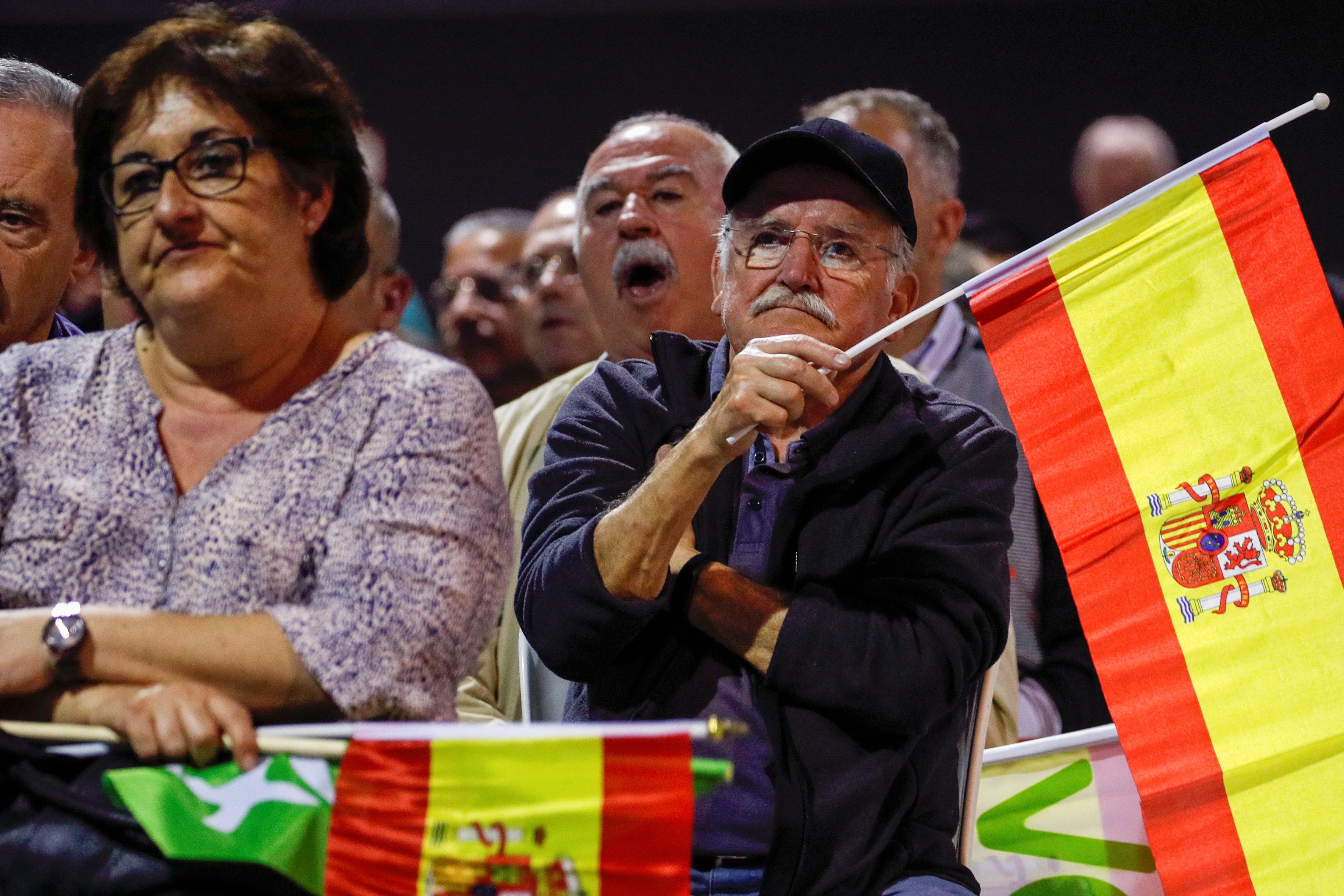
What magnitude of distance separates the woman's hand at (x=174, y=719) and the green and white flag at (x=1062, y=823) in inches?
56.4

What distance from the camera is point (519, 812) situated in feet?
5.41

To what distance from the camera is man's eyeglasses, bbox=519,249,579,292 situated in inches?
166

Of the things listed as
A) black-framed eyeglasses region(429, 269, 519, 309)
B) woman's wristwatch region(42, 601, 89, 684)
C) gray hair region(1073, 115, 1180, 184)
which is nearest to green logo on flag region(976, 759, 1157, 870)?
woman's wristwatch region(42, 601, 89, 684)

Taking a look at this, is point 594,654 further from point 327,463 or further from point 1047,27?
point 1047,27

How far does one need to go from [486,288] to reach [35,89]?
2.68m

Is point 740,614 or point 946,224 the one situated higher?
point 946,224

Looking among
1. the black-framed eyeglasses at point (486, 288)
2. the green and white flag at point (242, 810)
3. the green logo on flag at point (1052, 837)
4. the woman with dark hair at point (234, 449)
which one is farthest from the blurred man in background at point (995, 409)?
the green and white flag at point (242, 810)

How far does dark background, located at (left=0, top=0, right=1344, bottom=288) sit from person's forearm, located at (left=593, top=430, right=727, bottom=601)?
152 inches

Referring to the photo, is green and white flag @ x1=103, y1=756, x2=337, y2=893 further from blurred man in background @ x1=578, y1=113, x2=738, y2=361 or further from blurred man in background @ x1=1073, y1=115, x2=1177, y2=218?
blurred man in background @ x1=1073, y1=115, x2=1177, y2=218

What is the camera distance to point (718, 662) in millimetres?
2041

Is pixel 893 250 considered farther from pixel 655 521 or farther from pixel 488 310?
pixel 488 310

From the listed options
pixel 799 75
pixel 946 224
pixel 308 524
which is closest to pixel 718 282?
pixel 308 524

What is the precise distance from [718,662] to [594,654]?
7.5 inches

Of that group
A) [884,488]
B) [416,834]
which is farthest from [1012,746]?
[416,834]
